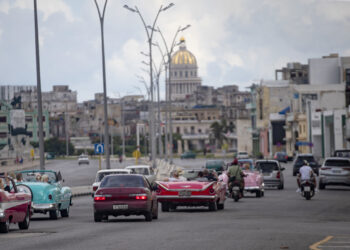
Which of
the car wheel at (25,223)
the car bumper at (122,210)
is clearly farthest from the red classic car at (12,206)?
the car bumper at (122,210)

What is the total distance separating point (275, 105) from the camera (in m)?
154

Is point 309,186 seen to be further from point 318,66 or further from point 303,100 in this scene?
point 318,66

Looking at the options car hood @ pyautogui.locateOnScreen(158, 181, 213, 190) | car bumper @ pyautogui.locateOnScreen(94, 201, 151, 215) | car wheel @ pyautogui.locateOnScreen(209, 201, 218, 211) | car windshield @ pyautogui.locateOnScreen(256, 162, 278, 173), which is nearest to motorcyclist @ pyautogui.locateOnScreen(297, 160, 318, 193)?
car wheel @ pyautogui.locateOnScreen(209, 201, 218, 211)

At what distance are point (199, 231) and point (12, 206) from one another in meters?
4.00

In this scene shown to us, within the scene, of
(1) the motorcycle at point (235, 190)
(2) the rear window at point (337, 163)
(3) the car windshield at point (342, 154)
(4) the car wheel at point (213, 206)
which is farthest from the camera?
(3) the car windshield at point (342, 154)

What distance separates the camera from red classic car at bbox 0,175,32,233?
1952cm

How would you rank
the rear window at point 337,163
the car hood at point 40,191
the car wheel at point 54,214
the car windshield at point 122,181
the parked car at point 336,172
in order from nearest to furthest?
the car windshield at point 122,181 → the car hood at point 40,191 → the car wheel at point 54,214 → the parked car at point 336,172 → the rear window at point 337,163

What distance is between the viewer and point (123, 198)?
75.9 ft

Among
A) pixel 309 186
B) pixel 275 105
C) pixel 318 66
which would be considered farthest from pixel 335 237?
pixel 275 105

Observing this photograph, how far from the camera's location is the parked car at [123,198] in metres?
23.1

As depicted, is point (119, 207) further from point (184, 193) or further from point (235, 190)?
point (235, 190)

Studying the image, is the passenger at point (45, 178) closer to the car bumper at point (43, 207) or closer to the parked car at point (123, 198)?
the car bumper at point (43, 207)

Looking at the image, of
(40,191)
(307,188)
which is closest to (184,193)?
(40,191)

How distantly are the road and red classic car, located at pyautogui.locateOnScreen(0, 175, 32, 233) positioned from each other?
260 millimetres
